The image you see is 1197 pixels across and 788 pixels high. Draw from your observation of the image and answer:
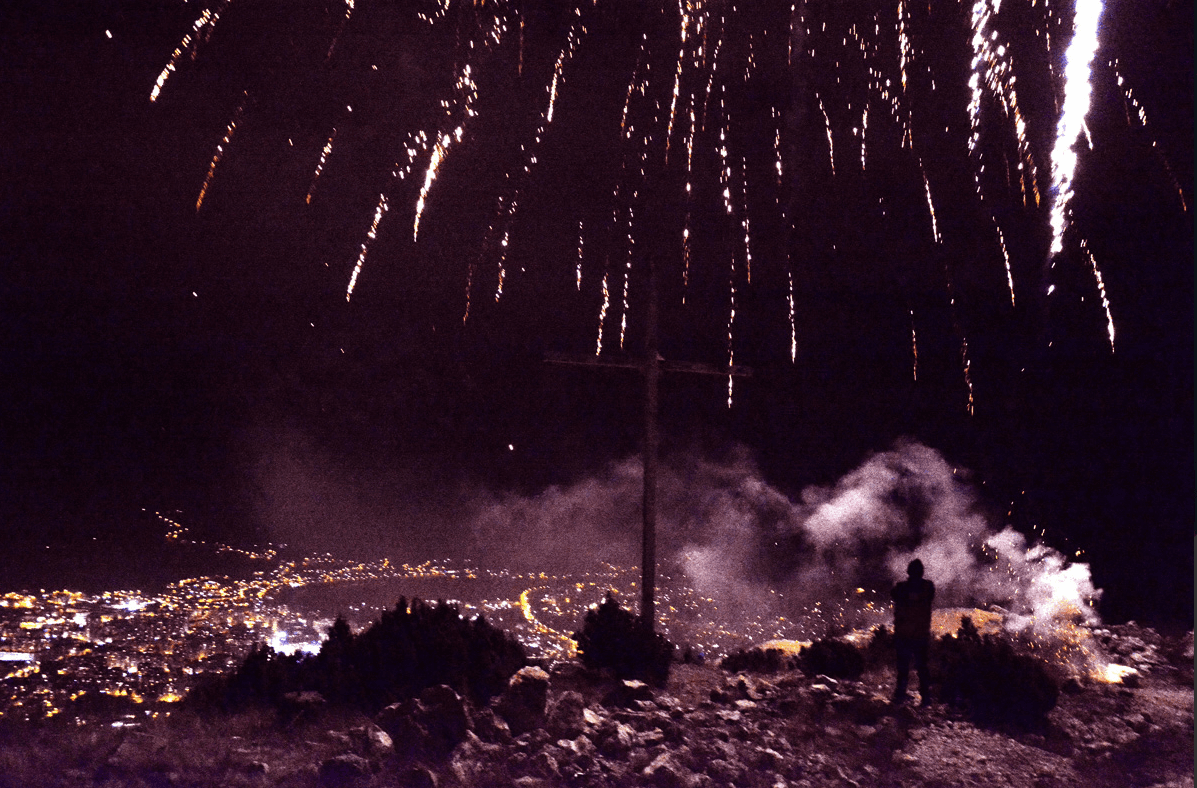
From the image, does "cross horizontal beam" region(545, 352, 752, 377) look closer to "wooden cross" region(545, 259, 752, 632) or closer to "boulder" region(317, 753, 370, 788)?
"wooden cross" region(545, 259, 752, 632)

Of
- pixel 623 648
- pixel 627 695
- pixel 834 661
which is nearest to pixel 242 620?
pixel 623 648

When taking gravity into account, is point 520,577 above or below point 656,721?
below

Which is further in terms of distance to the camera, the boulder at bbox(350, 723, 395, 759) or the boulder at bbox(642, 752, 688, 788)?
the boulder at bbox(350, 723, 395, 759)

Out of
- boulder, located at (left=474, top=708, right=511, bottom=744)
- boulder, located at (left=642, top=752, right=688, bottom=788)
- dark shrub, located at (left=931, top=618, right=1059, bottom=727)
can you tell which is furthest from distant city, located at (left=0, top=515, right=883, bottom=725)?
dark shrub, located at (left=931, top=618, right=1059, bottom=727)

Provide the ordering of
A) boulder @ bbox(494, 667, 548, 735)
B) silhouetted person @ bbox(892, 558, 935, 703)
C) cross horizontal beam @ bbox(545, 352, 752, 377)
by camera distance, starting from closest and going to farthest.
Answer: boulder @ bbox(494, 667, 548, 735) < silhouetted person @ bbox(892, 558, 935, 703) < cross horizontal beam @ bbox(545, 352, 752, 377)

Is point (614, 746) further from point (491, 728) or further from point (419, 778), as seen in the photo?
point (419, 778)

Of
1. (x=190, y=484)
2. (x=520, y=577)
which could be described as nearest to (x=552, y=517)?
(x=520, y=577)

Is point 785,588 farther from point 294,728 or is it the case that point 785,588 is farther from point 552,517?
point 294,728
